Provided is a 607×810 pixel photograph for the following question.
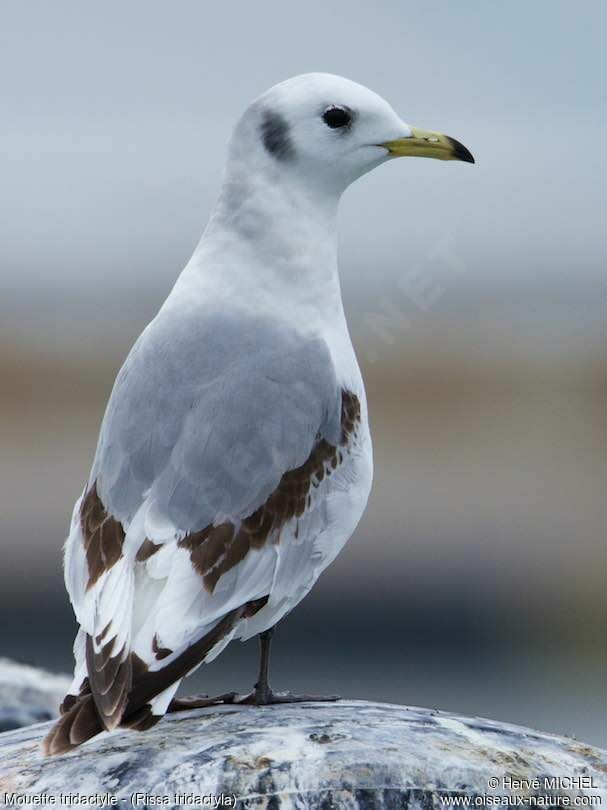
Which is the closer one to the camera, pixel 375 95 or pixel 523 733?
pixel 523 733

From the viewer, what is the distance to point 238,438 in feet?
9.59

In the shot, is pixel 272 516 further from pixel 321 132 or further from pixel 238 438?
pixel 321 132

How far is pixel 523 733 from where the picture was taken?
122 inches

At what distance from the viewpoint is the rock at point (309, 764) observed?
2.67 m

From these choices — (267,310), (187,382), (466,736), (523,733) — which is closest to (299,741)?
(466,736)

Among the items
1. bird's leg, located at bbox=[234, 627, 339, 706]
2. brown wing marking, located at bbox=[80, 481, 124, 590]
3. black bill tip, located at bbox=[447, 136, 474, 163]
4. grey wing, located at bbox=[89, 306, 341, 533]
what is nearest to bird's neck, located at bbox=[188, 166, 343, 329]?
grey wing, located at bbox=[89, 306, 341, 533]

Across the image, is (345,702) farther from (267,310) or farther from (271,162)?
(271,162)

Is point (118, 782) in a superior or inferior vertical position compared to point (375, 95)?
inferior

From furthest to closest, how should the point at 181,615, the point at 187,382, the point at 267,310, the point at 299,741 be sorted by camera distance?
1. the point at 267,310
2. the point at 187,382
3. the point at 299,741
4. the point at 181,615

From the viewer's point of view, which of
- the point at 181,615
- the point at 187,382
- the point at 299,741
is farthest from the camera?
the point at 187,382

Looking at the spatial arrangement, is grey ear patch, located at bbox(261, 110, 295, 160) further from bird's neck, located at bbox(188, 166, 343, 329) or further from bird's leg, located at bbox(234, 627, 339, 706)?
bird's leg, located at bbox(234, 627, 339, 706)

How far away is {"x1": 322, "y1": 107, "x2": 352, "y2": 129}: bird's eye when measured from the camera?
3318 millimetres

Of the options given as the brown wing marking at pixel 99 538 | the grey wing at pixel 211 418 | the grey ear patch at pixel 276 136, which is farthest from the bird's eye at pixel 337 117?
the brown wing marking at pixel 99 538

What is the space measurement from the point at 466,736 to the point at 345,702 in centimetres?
38
